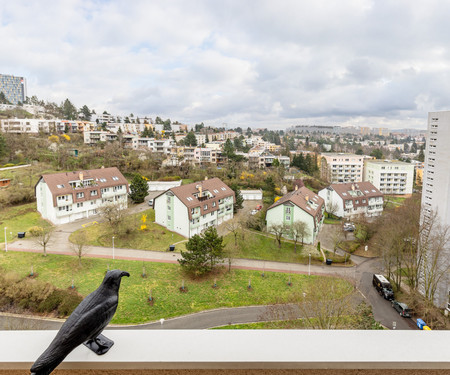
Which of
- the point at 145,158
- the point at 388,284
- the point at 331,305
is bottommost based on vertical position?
the point at 388,284

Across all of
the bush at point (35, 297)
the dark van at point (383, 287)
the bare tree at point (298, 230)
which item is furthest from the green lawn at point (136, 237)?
the dark van at point (383, 287)

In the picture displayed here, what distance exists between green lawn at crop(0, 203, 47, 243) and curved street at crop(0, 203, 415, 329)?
150 cm

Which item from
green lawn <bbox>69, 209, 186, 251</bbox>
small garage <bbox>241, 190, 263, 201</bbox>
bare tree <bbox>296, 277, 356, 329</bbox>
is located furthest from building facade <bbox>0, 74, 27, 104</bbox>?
bare tree <bbox>296, 277, 356, 329</bbox>

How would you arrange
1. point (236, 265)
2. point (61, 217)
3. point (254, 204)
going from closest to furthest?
point (236, 265) → point (61, 217) → point (254, 204)

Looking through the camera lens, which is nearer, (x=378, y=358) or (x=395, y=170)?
(x=378, y=358)

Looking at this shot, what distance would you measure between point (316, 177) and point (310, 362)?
43.5 meters

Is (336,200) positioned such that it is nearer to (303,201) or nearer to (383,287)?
(303,201)

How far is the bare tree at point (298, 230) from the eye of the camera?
19266 millimetres

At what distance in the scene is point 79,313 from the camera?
175 cm

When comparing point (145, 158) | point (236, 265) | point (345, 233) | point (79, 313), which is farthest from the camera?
point (145, 158)

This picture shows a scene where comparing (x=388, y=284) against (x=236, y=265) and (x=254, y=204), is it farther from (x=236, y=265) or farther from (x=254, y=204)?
(x=254, y=204)

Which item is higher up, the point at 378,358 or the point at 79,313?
the point at 79,313

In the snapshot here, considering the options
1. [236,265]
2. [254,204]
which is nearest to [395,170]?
[254,204]

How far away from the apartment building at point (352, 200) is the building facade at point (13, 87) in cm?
8365
